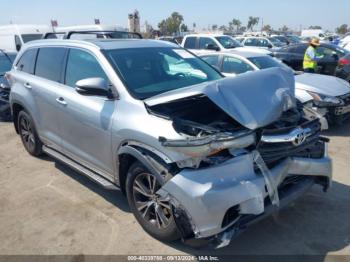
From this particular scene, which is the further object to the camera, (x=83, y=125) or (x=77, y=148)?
(x=77, y=148)

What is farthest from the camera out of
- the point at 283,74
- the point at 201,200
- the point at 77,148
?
the point at 77,148

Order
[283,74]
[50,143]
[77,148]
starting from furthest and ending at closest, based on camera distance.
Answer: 1. [50,143]
2. [77,148]
3. [283,74]

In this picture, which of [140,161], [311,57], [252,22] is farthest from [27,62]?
[252,22]

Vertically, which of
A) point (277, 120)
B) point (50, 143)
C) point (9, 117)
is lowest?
point (9, 117)

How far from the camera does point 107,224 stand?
3883 millimetres

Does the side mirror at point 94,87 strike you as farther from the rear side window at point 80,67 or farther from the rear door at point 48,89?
the rear door at point 48,89

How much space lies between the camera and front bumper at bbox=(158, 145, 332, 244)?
9.36 feet

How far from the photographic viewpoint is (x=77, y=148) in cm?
441

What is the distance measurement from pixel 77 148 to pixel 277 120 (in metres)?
2.41

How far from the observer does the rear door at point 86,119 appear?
3.84 meters

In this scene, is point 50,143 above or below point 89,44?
below

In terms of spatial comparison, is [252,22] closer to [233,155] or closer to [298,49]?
[298,49]

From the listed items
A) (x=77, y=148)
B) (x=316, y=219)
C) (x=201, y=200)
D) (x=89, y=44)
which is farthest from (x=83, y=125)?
(x=316, y=219)

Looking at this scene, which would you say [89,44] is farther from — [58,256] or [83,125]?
[58,256]
